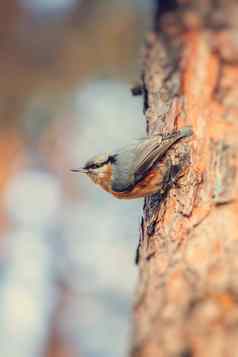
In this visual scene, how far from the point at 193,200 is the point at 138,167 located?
0.53 meters

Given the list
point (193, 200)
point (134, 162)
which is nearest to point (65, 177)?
point (134, 162)

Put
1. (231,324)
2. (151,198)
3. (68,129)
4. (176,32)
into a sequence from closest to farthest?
(231,324)
(176,32)
(151,198)
(68,129)

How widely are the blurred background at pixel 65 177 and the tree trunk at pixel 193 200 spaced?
3.61 metres

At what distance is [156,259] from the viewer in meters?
2.01

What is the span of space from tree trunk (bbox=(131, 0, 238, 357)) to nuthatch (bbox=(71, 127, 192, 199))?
52mm

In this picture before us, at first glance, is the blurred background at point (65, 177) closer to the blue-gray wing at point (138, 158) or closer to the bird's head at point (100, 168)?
the bird's head at point (100, 168)

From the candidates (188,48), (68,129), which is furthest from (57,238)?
(188,48)

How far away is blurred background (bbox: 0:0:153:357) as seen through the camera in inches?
266

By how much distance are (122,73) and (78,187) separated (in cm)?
175

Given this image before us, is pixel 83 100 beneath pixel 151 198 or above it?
above

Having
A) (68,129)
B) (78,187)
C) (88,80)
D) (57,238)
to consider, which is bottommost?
(57,238)

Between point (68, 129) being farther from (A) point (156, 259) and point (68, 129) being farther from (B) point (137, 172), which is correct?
(A) point (156, 259)

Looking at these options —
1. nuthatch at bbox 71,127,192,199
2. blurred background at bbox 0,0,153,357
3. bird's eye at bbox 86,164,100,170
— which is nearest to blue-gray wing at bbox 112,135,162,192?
nuthatch at bbox 71,127,192,199

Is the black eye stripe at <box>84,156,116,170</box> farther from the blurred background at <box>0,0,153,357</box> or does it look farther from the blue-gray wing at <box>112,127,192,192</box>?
the blurred background at <box>0,0,153,357</box>
